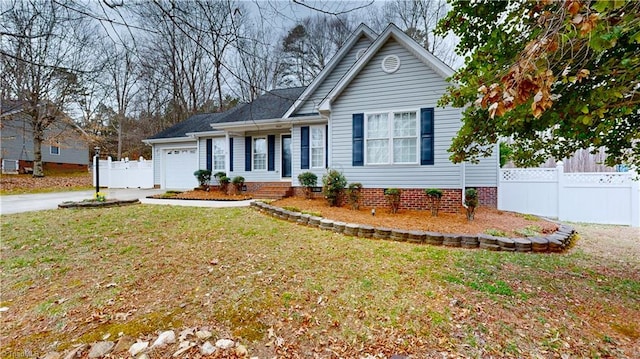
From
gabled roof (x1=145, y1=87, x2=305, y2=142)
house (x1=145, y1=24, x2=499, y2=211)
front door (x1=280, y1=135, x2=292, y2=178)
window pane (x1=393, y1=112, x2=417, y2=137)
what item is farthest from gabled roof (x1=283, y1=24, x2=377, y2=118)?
window pane (x1=393, y1=112, x2=417, y2=137)

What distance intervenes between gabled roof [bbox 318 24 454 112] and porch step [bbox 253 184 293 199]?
3.55 m

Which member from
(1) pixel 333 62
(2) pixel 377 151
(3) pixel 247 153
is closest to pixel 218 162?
(3) pixel 247 153

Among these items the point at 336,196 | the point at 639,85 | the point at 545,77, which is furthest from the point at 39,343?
the point at 336,196

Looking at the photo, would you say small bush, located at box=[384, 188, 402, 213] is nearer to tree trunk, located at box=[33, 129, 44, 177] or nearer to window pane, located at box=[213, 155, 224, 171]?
window pane, located at box=[213, 155, 224, 171]

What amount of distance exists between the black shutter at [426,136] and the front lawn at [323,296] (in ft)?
13.2

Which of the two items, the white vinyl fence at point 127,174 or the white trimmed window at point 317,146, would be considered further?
the white vinyl fence at point 127,174

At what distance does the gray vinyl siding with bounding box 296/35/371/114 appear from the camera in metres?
11.1

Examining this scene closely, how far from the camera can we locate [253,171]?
12.8 metres

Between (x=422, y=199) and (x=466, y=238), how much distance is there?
342 centimetres

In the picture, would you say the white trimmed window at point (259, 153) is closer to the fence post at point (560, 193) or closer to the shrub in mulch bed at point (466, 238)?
the shrub in mulch bed at point (466, 238)

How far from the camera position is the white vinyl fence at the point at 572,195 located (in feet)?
26.8

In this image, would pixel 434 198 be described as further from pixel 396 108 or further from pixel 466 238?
pixel 396 108

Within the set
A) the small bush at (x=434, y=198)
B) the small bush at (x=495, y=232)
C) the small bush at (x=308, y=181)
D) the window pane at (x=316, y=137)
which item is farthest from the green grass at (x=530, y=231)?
the window pane at (x=316, y=137)

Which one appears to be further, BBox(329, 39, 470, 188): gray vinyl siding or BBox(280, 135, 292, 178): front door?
BBox(280, 135, 292, 178): front door
